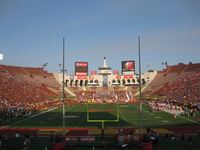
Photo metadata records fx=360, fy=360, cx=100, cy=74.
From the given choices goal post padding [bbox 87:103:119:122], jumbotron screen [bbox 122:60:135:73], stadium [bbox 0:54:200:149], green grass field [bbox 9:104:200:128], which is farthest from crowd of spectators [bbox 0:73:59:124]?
jumbotron screen [bbox 122:60:135:73]

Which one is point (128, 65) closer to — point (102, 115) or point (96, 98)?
point (96, 98)

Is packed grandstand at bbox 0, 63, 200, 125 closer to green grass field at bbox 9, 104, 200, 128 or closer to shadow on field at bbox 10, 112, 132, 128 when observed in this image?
shadow on field at bbox 10, 112, 132, 128

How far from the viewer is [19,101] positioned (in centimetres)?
7469

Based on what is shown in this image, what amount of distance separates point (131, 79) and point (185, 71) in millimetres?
22663

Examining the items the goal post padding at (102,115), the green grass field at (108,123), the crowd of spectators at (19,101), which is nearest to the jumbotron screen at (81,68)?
the crowd of spectators at (19,101)

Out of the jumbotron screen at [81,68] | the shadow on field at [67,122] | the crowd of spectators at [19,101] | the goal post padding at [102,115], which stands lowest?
the shadow on field at [67,122]

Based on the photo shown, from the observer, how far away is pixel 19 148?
25516 mm

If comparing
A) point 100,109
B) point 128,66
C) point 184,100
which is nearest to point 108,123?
point 100,109

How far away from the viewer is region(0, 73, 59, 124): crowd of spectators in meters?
56.0

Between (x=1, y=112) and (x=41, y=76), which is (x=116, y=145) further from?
(x=41, y=76)

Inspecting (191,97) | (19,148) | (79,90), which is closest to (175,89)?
(191,97)

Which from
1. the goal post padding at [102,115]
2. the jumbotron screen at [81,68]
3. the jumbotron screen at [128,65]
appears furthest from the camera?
the jumbotron screen at [81,68]

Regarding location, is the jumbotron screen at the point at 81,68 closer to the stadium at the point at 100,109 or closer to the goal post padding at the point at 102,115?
→ the stadium at the point at 100,109

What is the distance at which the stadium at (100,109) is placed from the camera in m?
28.5
